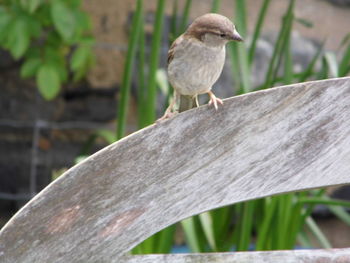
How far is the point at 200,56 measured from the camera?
5.42 feet

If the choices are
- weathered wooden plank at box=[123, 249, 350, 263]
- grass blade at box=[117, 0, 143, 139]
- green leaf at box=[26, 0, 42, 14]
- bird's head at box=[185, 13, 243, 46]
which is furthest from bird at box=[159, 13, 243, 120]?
green leaf at box=[26, 0, 42, 14]

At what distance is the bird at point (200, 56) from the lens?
5.23ft

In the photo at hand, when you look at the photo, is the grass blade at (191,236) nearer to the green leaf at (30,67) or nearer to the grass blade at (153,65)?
the grass blade at (153,65)

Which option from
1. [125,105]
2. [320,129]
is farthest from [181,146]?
[125,105]

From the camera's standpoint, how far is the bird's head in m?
1.57

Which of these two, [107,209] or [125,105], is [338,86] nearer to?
[107,209]


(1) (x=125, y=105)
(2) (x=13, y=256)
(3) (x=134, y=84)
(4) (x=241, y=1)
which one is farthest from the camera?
(3) (x=134, y=84)

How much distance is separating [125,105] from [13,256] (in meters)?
1.13

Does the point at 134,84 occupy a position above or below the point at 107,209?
above

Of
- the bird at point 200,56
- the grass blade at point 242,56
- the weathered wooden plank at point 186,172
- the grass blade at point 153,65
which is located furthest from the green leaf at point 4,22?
the weathered wooden plank at point 186,172

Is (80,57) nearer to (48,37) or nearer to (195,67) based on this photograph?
(48,37)

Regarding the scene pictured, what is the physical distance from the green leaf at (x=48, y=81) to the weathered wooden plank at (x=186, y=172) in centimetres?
168

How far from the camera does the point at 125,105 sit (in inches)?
85.4

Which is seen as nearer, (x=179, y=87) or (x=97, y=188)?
(x=97, y=188)
